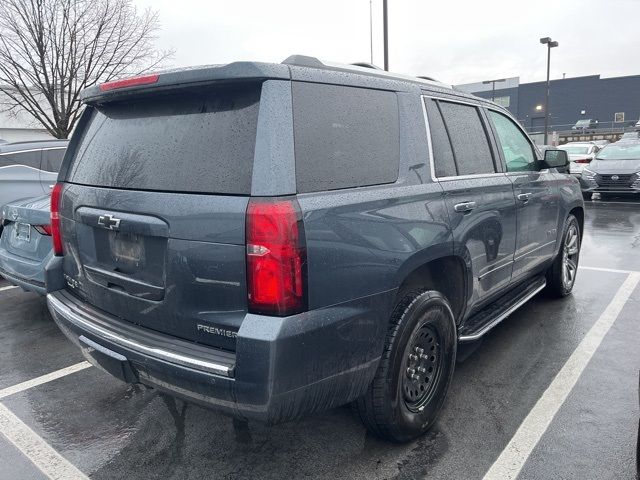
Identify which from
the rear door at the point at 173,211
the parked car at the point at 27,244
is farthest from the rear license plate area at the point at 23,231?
the rear door at the point at 173,211

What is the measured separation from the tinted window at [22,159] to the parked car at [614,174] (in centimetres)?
1252

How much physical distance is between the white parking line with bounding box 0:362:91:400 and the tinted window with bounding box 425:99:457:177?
3.06 meters

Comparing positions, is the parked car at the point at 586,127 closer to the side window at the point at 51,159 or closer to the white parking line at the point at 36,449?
the side window at the point at 51,159

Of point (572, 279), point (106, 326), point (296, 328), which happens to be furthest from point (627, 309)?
point (106, 326)

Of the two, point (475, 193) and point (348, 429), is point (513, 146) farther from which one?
point (348, 429)

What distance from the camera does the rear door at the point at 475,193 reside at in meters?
3.08

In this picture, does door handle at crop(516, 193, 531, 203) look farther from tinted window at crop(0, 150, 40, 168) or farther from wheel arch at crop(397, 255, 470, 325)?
tinted window at crop(0, 150, 40, 168)

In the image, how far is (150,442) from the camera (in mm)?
2949

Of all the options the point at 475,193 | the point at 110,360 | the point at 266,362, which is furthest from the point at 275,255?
the point at 475,193

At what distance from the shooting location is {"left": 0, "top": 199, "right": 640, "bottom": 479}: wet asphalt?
2.68 m

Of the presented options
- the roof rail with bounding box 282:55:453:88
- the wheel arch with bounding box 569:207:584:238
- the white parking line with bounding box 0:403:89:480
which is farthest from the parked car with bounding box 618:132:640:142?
the white parking line with bounding box 0:403:89:480

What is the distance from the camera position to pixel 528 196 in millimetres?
4051

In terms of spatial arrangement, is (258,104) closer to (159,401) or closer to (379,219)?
(379,219)

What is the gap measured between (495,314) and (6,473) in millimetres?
3211
